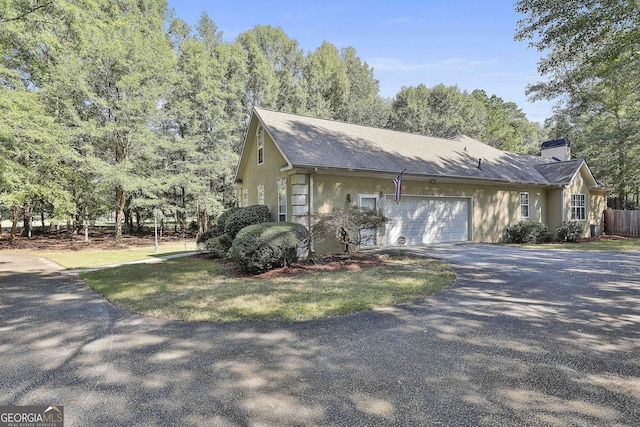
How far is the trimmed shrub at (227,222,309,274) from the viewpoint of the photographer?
8.30 m

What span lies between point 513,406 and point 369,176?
9533 mm

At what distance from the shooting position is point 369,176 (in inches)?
460

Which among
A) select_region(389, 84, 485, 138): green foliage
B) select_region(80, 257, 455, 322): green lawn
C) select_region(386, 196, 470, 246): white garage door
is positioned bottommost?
select_region(80, 257, 455, 322): green lawn

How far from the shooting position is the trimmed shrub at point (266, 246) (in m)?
8.30

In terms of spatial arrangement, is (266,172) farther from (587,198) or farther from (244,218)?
(587,198)

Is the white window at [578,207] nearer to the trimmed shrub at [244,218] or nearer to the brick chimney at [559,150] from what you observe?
the brick chimney at [559,150]

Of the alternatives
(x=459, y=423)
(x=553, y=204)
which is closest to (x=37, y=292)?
(x=459, y=423)

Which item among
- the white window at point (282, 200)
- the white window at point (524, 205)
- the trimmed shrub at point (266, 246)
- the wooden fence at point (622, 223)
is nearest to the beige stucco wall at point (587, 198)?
the wooden fence at point (622, 223)

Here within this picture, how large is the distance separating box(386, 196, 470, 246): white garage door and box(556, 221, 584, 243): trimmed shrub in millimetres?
5695

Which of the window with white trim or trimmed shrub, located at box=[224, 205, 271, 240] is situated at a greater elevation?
the window with white trim

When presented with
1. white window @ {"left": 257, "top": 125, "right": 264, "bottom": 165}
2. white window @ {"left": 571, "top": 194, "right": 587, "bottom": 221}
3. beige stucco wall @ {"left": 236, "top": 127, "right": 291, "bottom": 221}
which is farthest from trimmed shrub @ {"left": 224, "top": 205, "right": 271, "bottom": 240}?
white window @ {"left": 571, "top": 194, "right": 587, "bottom": 221}

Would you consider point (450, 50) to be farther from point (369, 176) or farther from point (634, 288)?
point (634, 288)

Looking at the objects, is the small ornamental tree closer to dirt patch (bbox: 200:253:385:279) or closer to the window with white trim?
dirt patch (bbox: 200:253:385:279)

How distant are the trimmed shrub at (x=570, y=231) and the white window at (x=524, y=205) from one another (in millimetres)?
1697
